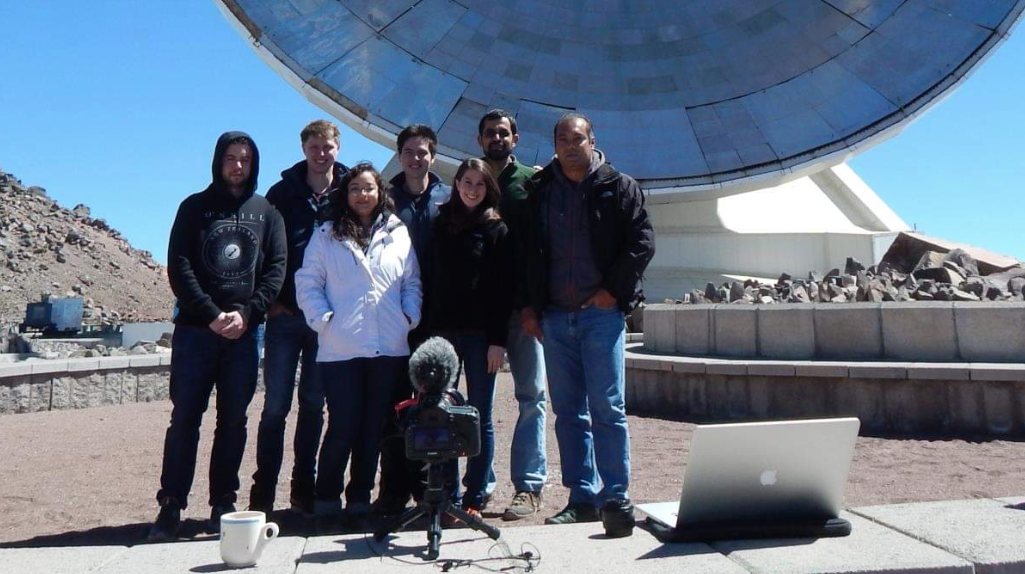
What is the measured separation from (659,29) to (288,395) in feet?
41.9

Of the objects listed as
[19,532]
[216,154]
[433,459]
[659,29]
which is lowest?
[19,532]

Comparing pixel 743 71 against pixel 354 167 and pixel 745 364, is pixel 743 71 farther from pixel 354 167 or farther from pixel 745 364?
pixel 354 167

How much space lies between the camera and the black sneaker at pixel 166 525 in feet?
10.9

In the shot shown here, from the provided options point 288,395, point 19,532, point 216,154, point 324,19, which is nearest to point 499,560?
point 288,395

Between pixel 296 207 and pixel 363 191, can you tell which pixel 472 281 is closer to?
pixel 363 191

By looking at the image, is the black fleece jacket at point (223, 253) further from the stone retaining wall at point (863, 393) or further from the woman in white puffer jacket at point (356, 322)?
the stone retaining wall at point (863, 393)

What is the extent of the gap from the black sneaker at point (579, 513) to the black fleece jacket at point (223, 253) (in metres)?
1.61

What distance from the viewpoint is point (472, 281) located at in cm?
371

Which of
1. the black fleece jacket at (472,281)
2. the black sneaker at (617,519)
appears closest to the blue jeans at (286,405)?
the black fleece jacket at (472,281)

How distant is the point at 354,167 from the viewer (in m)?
3.65

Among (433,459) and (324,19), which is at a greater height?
(324,19)

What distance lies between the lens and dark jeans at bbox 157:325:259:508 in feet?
11.5

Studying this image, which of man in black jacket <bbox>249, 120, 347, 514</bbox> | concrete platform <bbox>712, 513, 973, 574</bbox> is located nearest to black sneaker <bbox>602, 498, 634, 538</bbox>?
concrete platform <bbox>712, 513, 973, 574</bbox>

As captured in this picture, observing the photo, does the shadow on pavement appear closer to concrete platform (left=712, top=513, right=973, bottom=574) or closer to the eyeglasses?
the eyeglasses
